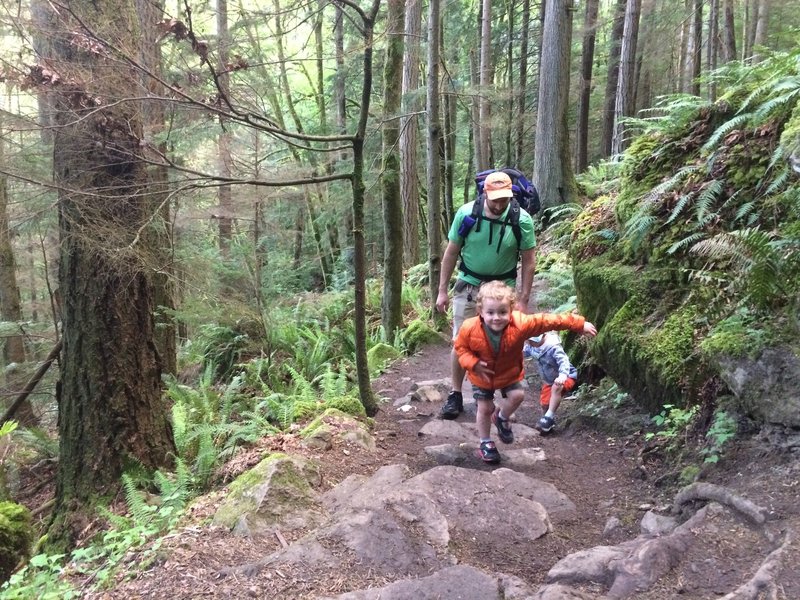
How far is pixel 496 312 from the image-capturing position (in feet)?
13.7

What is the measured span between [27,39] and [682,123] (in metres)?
6.30

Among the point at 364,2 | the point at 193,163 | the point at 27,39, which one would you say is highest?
the point at 364,2

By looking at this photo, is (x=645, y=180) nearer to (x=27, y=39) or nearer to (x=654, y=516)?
(x=654, y=516)

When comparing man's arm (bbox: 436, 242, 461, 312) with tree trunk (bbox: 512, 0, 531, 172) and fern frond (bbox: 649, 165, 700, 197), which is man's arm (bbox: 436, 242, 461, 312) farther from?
tree trunk (bbox: 512, 0, 531, 172)

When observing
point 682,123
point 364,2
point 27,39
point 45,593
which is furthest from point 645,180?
point 364,2

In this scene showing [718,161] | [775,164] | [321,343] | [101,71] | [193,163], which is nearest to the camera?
[101,71]

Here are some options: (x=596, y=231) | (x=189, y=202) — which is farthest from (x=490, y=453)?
(x=189, y=202)

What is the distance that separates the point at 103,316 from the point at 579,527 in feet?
15.4

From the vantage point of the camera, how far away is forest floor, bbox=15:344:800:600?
2539 millimetres

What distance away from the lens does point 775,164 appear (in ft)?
14.9

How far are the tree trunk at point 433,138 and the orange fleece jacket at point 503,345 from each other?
5.24 meters

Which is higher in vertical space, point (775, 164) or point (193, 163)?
point (193, 163)

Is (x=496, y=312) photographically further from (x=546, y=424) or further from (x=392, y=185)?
(x=392, y=185)

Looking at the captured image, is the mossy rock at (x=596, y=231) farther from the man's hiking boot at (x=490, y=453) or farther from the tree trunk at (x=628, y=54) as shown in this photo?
the tree trunk at (x=628, y=54)
